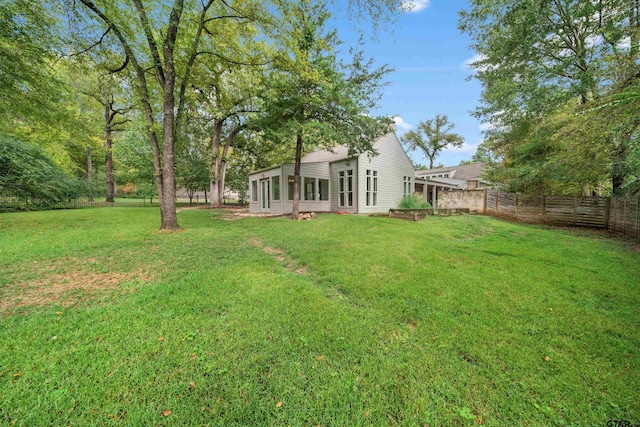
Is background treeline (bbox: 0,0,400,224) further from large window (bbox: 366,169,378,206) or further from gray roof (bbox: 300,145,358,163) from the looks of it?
Answer: gray roof (bbox: 300,145,358,163)

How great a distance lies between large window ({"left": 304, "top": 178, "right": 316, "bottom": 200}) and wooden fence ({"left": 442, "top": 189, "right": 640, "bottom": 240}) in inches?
413

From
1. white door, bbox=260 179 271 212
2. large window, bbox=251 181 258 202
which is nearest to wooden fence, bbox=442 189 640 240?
white door, bbox=260 179 271 212

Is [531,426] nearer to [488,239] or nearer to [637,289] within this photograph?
[637,289]

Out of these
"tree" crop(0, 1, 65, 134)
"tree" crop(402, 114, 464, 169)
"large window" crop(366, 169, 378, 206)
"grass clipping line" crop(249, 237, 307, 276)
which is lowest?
"grass clipping line" crop(249, 237, 307, 276)

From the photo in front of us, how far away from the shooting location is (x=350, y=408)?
5.41ft

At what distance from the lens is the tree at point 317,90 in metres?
8.66

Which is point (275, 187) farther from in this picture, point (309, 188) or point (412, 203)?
point (412, 203)

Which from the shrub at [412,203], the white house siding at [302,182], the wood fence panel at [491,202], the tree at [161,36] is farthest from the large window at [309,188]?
the wood fence panel at [491,202]

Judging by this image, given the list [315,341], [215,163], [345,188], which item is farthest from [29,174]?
[315,341]

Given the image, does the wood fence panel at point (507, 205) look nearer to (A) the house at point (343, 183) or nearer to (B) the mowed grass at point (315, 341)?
(A) the house at point (343, 183)

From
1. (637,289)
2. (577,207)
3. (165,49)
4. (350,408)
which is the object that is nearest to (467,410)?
(350,408)

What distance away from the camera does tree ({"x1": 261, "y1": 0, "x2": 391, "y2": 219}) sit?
8.66 metres

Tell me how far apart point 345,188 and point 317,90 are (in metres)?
5.99

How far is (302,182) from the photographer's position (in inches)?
550
